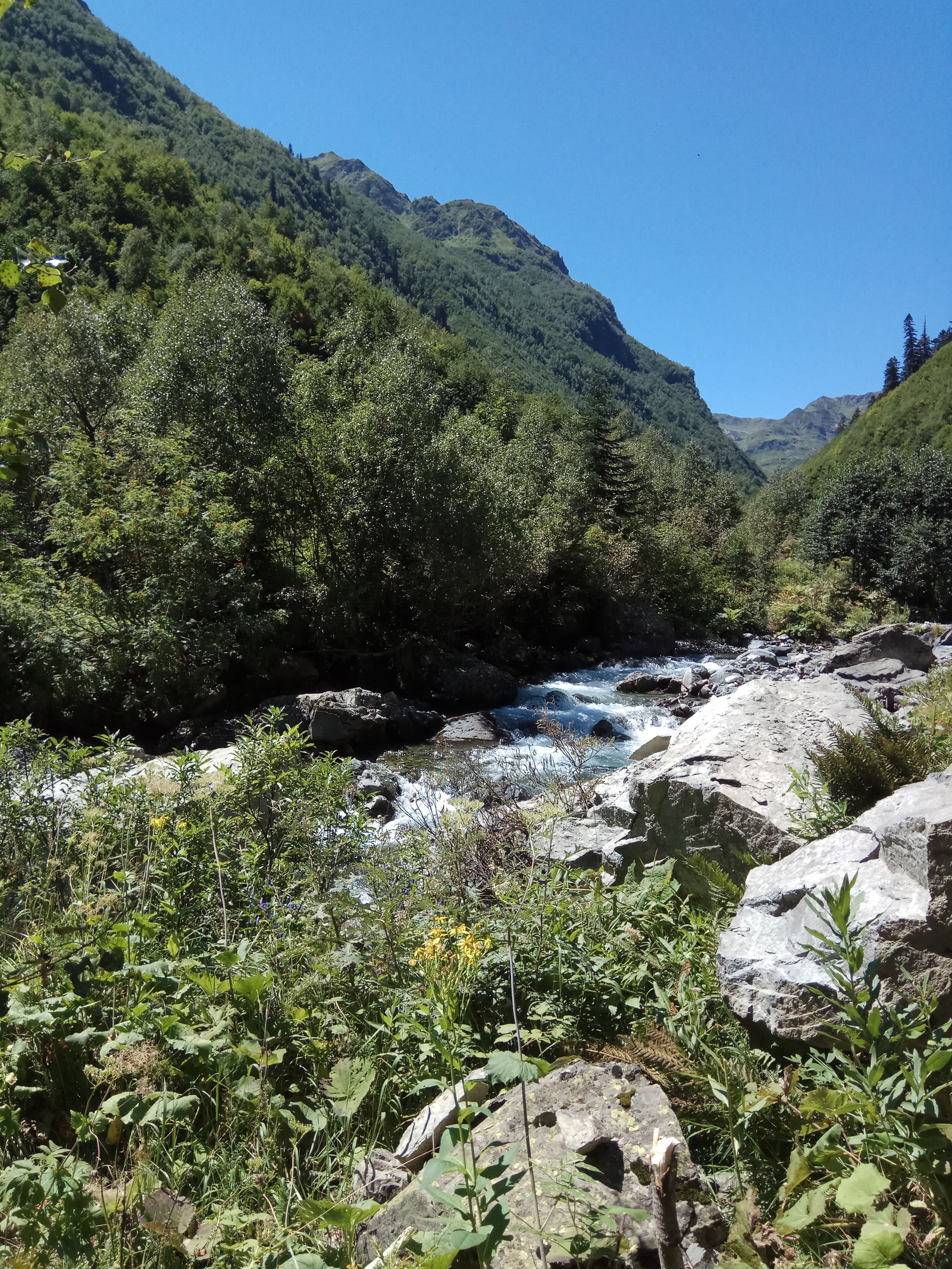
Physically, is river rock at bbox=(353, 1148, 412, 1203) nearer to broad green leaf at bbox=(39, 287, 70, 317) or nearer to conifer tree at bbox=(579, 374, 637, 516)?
broad green leaf at bbox=(39, 287, 70, 317)

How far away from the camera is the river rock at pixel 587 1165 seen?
168cm

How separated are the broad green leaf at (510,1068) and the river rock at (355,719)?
10697mm

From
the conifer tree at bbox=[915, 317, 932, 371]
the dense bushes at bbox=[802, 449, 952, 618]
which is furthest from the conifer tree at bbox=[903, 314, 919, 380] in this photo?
the dense bushes at bbox=[802, 449, 952, 618]

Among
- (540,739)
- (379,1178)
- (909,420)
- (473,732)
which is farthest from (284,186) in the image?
(379,1178)

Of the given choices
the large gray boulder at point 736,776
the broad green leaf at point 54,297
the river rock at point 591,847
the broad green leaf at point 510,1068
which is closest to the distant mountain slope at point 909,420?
the large gray boulder at point 736,776

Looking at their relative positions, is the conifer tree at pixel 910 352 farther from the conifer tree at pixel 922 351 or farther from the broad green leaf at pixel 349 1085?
the broad green leaf at pixel 349 1085

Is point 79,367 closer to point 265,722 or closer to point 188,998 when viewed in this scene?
point 265,722

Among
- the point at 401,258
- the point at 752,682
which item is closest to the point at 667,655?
the point at 752,682

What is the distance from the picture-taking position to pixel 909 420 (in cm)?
8344

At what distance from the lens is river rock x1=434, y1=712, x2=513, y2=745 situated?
45.5ft

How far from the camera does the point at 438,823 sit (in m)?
5.96

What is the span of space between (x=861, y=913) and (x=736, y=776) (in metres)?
1.77

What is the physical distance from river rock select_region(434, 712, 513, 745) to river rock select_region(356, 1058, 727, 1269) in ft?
37.7

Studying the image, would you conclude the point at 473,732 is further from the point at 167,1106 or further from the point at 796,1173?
the point at 796,1173
